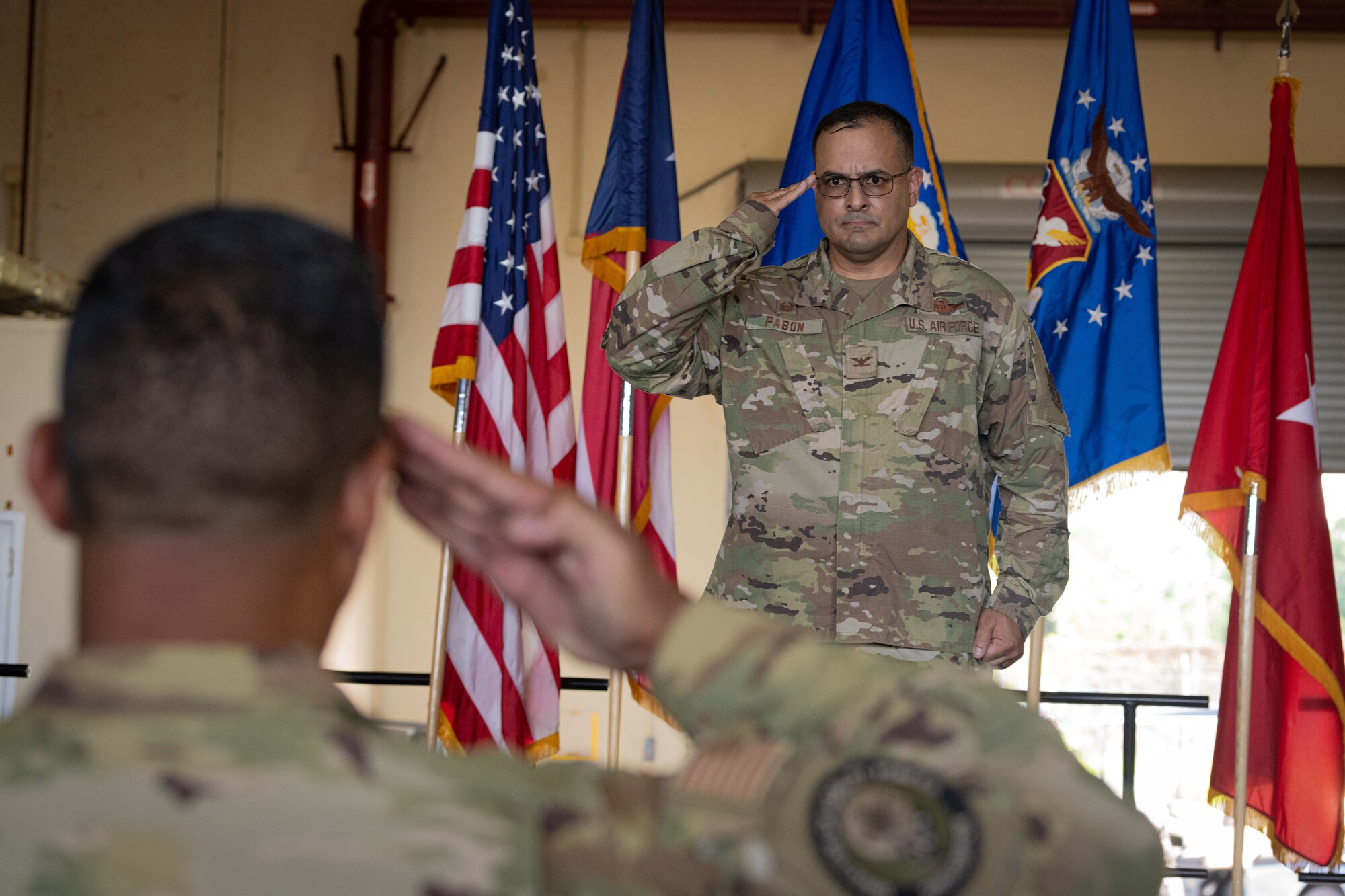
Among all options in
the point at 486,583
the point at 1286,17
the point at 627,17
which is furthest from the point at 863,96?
the point at 627,17

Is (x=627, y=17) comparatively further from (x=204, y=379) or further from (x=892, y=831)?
(x=892, y=831)

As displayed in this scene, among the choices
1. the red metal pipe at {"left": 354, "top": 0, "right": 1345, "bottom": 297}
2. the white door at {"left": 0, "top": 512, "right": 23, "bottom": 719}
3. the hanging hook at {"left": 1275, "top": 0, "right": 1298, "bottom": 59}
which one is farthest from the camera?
the red metal pipe at {"left": 354, "top": 0, "right": 1345, "bottom": 297}

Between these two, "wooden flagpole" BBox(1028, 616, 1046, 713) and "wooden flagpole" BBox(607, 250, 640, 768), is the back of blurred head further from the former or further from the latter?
"wooden flagpole" BBox(1028, 616, 1046, 713)

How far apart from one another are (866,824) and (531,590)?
0.29m

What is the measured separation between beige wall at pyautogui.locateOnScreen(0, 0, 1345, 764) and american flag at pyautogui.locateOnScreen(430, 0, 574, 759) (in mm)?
1926

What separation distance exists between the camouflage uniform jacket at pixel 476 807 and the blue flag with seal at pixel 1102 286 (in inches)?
97.5

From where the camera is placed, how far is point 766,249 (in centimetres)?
227

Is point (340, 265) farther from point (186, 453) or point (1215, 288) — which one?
point (1215, 288)

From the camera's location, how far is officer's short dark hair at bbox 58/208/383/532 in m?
0.62

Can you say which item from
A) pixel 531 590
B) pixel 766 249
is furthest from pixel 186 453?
pixel 766 249

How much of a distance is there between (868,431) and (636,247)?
3.55 ft

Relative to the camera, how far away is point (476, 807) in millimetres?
621

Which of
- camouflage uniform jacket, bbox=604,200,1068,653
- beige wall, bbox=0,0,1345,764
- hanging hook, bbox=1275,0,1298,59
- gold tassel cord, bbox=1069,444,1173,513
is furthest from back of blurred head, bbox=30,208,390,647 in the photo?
beige wall, bbox=0,0,1345,764

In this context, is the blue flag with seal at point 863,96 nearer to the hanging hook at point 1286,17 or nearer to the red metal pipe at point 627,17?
the hanging hook at point 1286,17
